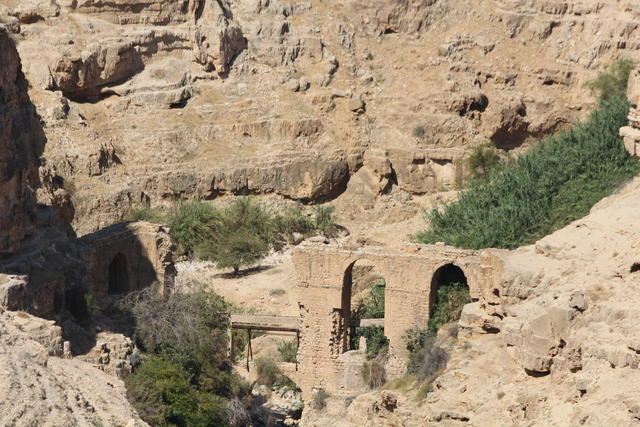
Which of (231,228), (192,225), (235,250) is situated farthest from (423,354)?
(231,228)

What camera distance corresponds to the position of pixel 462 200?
41.9m

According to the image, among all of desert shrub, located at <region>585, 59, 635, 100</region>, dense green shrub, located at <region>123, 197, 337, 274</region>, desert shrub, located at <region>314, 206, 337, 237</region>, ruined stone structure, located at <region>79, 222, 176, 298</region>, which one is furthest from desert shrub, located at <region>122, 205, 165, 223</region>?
desert shrub, located at <region>585, 59, 635, 100</region>

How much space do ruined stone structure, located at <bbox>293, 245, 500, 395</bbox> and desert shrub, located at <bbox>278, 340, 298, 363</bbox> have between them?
1101mm

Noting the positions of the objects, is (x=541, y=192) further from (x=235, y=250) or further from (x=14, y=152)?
(x=14, y=152)

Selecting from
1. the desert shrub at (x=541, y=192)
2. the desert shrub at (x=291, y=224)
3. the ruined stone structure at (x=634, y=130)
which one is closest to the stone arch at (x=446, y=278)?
the desert shrub at (x=541, y=192)

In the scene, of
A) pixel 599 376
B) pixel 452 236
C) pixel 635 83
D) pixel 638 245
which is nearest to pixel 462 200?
pixel 452 236

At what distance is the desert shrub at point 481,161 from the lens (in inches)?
1950

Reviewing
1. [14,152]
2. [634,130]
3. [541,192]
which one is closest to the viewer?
[634,130]

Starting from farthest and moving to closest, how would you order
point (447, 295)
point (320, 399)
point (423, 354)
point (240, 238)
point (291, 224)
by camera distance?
point (291, 224), point (240, 238), point (447, 295), point (320, 399), point (423, 354)

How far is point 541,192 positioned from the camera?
129 feet

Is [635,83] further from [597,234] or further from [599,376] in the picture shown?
[599,376]

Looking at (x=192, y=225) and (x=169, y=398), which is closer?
(x=169, y=398)

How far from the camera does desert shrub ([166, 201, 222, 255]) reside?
45938 mm

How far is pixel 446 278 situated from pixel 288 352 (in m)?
4.32
